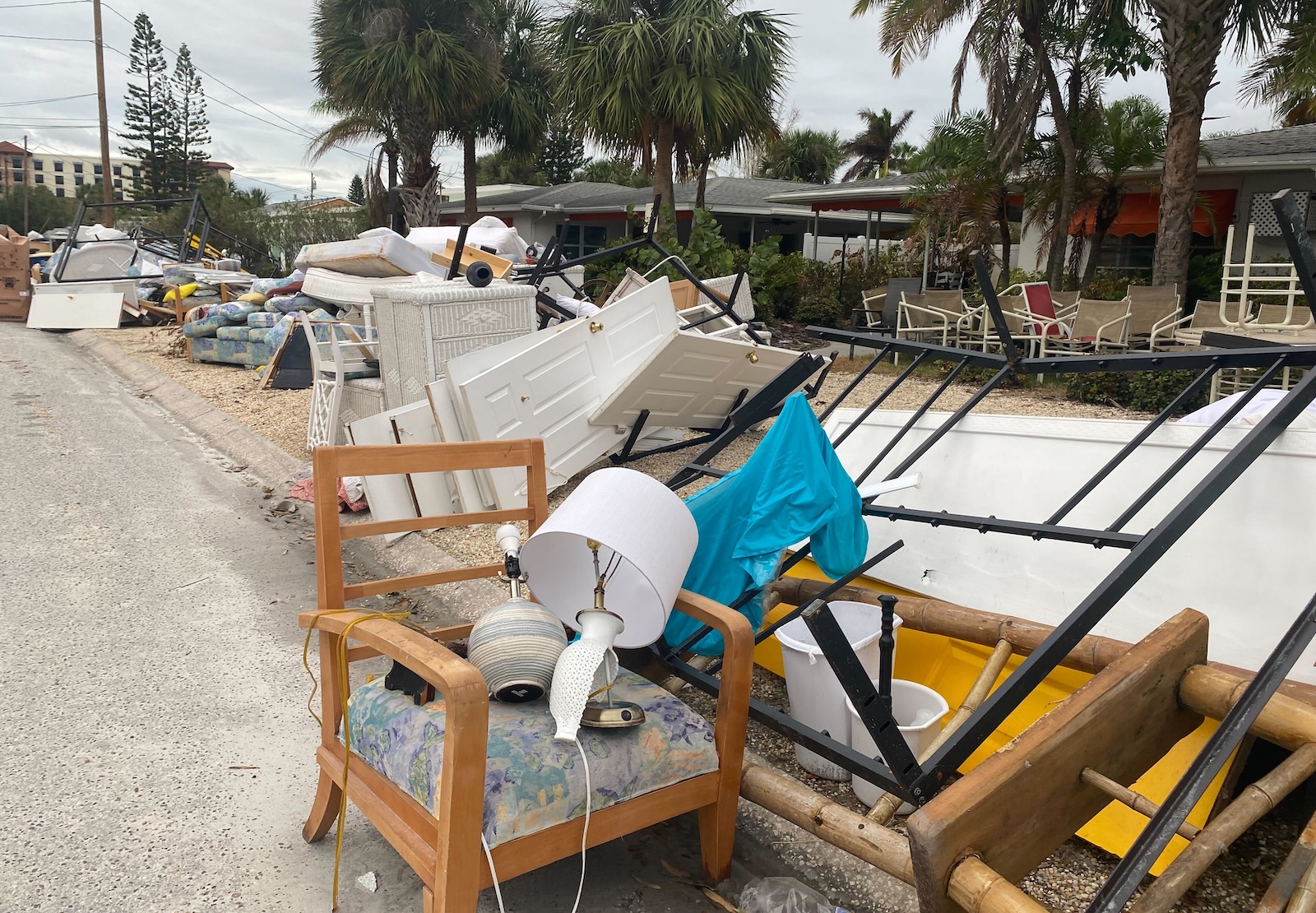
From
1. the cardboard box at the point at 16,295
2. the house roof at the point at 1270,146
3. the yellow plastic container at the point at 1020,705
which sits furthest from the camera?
the cardboard box at the point at 16,295

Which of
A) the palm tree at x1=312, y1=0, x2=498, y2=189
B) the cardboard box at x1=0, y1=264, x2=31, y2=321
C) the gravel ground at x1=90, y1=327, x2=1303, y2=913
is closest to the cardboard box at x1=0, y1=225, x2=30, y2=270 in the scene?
the cardboard box at x1=0, y1=264, x2=31, y2=321

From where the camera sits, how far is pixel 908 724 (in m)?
2.63

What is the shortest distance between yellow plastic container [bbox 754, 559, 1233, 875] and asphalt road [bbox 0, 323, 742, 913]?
0.94m

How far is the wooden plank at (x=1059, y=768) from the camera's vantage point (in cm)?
138

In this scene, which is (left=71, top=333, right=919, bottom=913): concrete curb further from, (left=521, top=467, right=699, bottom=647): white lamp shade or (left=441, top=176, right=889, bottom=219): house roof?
(left=441, top=176, right=889, bottom=219): house roof

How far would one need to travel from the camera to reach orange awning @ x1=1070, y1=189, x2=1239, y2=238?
13.1 meters

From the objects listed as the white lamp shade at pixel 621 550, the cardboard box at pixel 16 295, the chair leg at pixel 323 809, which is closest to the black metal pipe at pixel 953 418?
the white lamp shade at pixel 621 550

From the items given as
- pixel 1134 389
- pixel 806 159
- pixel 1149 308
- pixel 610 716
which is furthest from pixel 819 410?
pixel 806 159

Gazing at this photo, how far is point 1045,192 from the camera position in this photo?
1292cm

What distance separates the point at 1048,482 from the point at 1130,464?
9.6 inches

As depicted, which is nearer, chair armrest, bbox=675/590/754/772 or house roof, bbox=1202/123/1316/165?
chair armrest, bbox=675/590/754/772

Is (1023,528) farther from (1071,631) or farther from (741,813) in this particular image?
(741,813)

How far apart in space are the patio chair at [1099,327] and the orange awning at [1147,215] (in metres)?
4.55

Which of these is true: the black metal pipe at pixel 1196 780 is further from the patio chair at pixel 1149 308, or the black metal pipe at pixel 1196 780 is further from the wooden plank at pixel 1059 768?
the patio chair at pixel 1149 308
